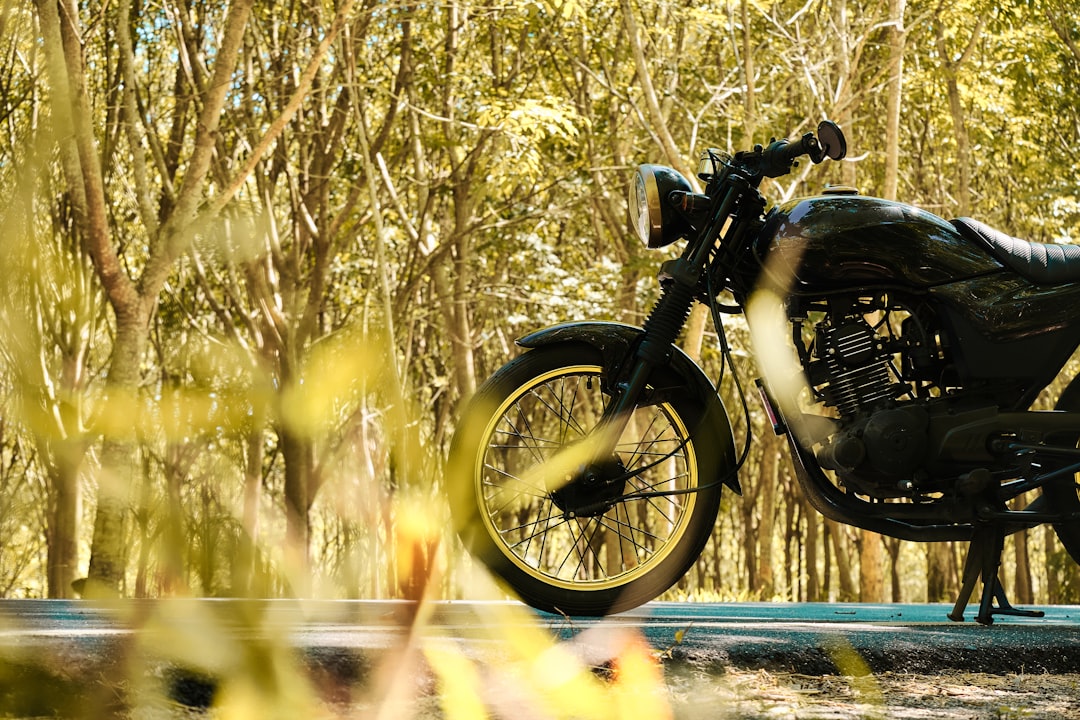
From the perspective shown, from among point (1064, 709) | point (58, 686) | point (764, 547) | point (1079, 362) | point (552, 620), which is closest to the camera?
point (58, 686)

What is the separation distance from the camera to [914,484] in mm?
3766

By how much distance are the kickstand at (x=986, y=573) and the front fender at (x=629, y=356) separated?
84cm

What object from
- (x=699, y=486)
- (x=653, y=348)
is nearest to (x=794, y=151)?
(x=653, y=348)

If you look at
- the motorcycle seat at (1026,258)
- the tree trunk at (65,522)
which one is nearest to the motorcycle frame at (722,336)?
the motorcycle seat at (1026,258)

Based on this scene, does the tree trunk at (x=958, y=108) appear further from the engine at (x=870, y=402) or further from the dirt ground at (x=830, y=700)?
the dirt ground at (x=830, y=700)

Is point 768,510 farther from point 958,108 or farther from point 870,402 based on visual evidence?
point 870,402

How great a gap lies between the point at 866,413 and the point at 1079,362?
12.7 m


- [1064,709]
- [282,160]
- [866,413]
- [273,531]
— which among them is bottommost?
[1064,709]

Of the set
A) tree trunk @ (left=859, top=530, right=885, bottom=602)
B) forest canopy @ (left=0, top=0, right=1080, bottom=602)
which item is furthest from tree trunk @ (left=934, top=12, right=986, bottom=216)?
tree trunk @ (left=859, top=530, right=885, bottom=602)

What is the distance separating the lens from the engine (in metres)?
3.68

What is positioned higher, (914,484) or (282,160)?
(282,160)

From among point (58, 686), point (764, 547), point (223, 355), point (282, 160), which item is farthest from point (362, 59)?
point (58, 686)

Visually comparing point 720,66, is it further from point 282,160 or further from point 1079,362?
point 1079,362

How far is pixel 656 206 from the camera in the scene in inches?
149
